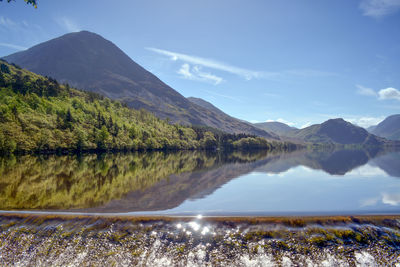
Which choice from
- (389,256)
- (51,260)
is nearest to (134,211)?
(51,260)

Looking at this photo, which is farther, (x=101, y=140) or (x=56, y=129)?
(x=101, y=140)

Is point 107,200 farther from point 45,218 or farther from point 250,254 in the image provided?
point 250,254

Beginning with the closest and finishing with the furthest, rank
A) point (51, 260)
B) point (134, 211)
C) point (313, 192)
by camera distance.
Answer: point (51, 260) → point (134, 211) → point (313, 192)

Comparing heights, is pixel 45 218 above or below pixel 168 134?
below

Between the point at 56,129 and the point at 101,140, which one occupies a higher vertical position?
the point at 56,129

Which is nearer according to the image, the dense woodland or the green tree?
the dense woodland

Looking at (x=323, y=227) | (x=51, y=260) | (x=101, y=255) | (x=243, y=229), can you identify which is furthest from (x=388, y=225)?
(x=51, y=260)

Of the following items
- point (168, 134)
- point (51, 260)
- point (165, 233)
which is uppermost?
point (168, 134)

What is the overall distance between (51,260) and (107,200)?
11.6 m

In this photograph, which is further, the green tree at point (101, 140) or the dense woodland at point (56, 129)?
the green tree at point (101, 140)

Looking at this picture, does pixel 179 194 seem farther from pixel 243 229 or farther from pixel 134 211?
pixel 243 229

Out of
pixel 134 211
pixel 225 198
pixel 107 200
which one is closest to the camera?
pixel 134 211

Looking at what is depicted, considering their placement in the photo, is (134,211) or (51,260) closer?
(51,260)

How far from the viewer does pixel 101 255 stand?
13391 mm
